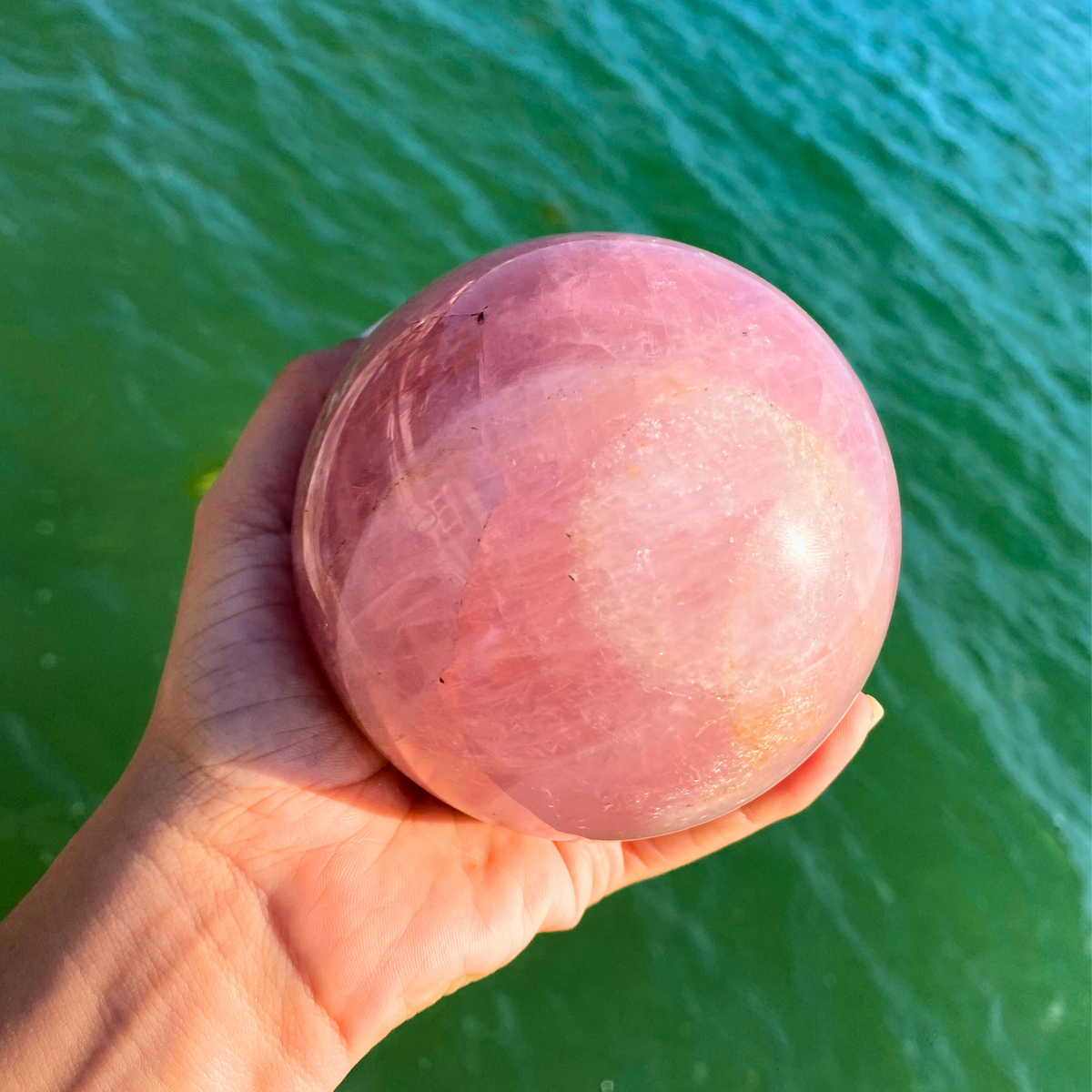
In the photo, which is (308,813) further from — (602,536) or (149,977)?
(602,536)

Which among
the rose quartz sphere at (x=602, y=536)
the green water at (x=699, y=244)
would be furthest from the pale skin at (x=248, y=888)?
the green water at (x=699, y=244)

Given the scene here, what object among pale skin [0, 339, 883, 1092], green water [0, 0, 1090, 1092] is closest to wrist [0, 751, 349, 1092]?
pale skin [0, 339, 883, 1092]

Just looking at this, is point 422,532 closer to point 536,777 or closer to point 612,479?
point 612,479

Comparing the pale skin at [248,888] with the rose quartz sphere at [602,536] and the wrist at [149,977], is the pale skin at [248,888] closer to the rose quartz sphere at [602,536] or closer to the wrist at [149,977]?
the wrist at [149,977]

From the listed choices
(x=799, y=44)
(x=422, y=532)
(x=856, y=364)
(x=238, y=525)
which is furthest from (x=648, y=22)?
(x=422, y=532)

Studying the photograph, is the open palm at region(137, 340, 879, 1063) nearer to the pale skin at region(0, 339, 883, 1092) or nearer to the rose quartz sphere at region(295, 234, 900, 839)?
the pale skin at region(0, 339, 883, 1092)

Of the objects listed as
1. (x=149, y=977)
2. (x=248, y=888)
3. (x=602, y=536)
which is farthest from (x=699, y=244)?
(x=149, y=977)
